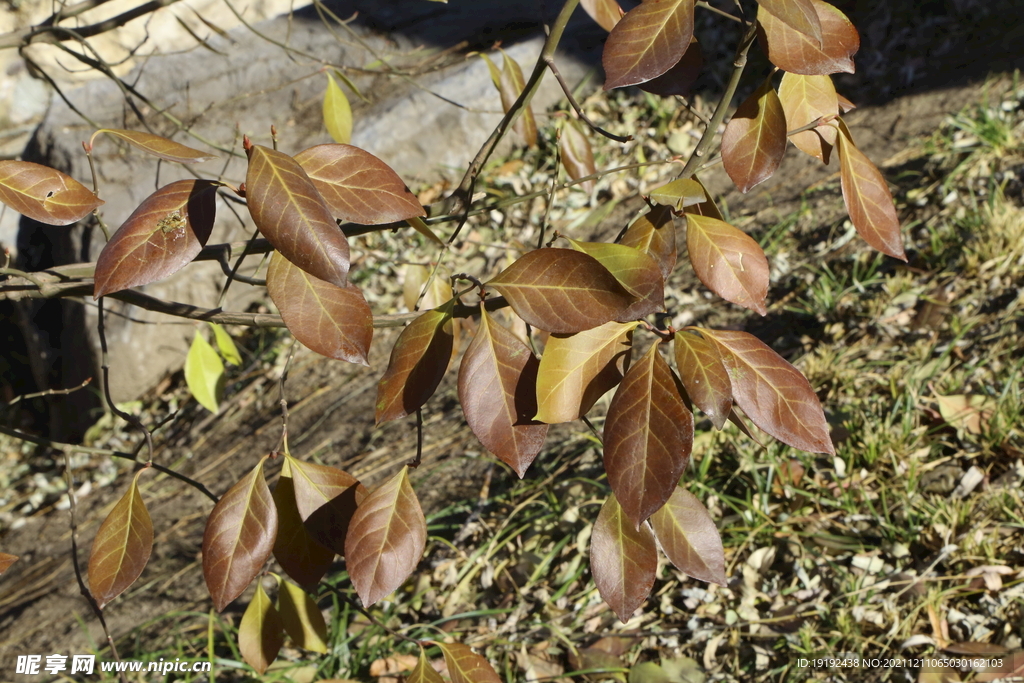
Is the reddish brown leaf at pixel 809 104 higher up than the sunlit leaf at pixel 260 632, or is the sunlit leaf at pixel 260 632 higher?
the reddish brown leaf at pixel 809 104

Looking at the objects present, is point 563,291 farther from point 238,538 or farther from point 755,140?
point 238,538

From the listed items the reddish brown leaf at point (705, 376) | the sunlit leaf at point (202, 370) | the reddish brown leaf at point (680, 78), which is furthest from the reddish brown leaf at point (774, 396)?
the sunlit leaf at point (202, 370)

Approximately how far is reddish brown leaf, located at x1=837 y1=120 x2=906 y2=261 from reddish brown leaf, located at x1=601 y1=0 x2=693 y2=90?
24cm

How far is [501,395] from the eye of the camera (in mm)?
707

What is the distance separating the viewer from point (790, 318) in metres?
2.37

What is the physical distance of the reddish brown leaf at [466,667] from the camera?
0.86 metres

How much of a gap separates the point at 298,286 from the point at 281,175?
0.44ft

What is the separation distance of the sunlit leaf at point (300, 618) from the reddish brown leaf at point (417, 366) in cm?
61

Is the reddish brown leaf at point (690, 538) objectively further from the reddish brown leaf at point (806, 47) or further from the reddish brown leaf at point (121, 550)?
the reddish brown leaf at point (121, 550)

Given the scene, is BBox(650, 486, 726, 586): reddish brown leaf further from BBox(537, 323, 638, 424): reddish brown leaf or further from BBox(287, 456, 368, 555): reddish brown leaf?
BBox(287, 456, 368, 555): reddish brown leaf

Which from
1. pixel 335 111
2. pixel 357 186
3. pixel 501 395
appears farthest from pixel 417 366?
pixel 335 111

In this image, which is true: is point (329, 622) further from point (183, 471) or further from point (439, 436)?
point (183, 471)

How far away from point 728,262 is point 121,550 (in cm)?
79

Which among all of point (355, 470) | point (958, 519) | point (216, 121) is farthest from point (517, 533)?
point (216, 121)
